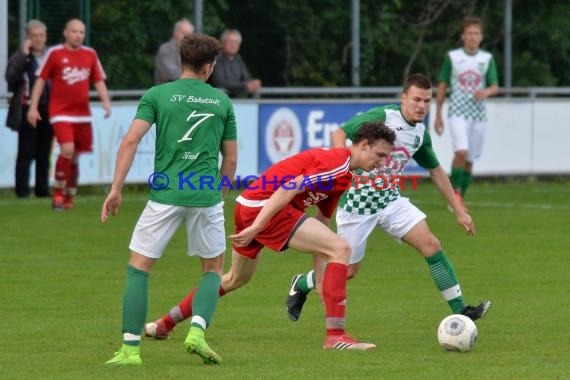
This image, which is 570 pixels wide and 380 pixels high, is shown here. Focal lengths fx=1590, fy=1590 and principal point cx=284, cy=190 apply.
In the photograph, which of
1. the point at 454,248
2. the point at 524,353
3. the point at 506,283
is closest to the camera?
the point at 524,353

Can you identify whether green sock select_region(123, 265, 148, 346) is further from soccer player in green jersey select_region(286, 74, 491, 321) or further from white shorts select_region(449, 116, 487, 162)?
white shorts select_region(449, 116, 487, 162)

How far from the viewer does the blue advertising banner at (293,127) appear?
68.2 ft

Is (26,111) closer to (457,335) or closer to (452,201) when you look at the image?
(452,201)

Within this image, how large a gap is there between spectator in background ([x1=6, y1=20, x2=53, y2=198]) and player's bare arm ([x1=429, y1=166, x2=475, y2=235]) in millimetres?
8447

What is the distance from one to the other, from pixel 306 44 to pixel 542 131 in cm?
381

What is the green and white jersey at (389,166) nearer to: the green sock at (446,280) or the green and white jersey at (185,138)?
the green sock at (446,280)

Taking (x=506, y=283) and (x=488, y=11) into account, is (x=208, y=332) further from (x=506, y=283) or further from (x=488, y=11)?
(x=488, y=11)

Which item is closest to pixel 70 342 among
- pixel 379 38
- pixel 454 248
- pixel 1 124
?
pixel 454 248

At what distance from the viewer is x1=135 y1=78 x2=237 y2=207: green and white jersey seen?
8445 millimetres

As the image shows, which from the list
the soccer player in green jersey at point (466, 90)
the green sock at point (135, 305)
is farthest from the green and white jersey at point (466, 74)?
the green sock at point (135, 305)

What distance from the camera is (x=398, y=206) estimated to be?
1021 cm

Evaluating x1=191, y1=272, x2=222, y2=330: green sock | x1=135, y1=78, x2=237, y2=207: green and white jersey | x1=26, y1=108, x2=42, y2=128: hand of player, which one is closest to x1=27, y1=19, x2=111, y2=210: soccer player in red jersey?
x1=26, y1=108, x2=42, y2=128: hand of player

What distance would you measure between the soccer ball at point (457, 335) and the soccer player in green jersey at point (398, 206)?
0.85m

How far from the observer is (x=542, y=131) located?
22.8 m
